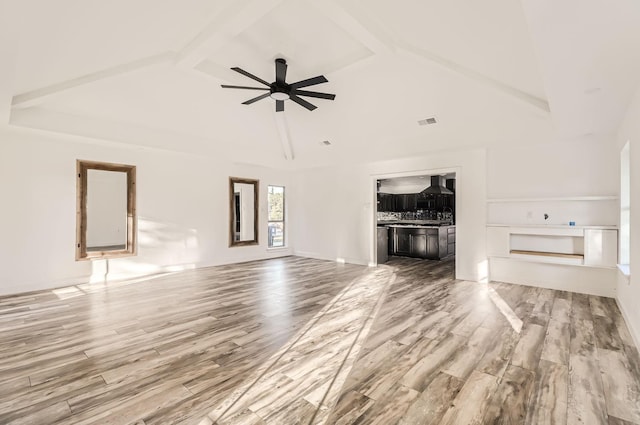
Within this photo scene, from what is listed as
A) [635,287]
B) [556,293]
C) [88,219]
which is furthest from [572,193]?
[88,219]

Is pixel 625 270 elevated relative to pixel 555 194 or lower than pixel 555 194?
lower

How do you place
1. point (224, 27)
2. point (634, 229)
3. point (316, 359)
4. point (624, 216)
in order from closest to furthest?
point (316, 359) < point (634, 229) < point (224, 27) < point (624, 216)

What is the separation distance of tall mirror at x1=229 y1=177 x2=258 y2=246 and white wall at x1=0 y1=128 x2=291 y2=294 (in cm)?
17

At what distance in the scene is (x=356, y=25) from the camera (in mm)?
3592

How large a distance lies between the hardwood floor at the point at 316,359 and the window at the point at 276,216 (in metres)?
4.37

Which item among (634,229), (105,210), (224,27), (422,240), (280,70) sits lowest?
(422,240)

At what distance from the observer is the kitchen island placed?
27.2 feet

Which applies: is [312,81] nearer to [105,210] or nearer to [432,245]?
[105,210]

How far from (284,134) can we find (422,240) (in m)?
4.56

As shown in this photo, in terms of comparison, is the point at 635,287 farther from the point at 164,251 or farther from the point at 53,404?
the point at 164,251

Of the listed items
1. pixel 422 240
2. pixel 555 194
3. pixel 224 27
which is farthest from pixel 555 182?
pixel 224 27

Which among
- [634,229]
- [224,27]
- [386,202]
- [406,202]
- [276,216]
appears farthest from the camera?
[386,202]

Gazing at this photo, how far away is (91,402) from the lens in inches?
82.2

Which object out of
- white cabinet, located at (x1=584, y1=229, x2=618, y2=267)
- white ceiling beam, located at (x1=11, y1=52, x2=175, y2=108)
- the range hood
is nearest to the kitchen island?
the range hood
